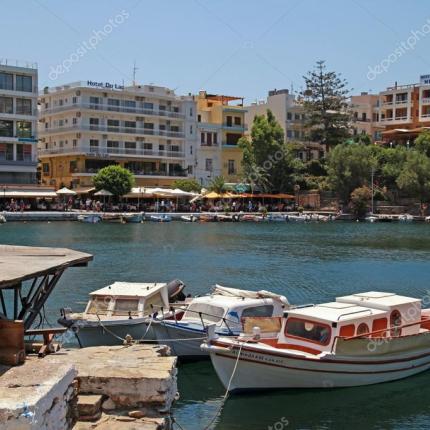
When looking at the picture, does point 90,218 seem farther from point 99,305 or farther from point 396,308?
point 396,308

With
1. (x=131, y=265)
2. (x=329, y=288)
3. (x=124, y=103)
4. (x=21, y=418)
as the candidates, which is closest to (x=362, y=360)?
(x=21, y=418)

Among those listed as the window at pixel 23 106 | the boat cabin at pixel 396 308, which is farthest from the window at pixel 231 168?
the boat cabin at pixel 396 308

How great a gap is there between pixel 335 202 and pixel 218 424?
270 feet

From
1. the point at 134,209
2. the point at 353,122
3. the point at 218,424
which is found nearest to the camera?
the point at 218,424

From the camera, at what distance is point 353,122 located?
10944 cm

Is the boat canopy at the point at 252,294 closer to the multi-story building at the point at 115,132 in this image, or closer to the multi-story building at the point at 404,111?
the multi-story building at the point at 115,132

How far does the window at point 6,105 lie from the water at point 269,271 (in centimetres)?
1800

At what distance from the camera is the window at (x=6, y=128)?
8306cm

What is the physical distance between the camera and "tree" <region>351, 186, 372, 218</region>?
293 ft

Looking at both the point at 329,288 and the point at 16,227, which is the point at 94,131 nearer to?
the point at 16,227

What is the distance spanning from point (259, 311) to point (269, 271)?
19.1 metres

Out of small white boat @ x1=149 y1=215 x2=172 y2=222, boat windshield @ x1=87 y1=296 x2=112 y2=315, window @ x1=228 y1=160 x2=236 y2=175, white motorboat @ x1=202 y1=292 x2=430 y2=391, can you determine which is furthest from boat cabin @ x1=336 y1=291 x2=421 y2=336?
window @ x1=228 y1=160 x2=236 y2=175

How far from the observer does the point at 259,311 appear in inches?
826

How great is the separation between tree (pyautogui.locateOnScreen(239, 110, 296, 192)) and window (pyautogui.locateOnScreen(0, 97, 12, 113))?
1215 inches
